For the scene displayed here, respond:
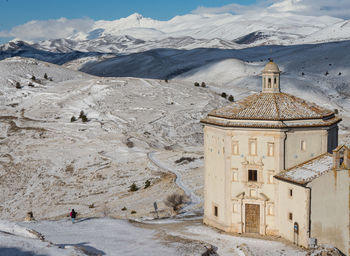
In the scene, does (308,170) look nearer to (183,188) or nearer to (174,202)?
(174,202)

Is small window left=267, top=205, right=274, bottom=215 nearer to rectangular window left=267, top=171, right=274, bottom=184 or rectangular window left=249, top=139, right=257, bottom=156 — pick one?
rectangular window left=267, top=171, right=274, bottom=184

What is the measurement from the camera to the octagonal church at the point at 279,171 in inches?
1140

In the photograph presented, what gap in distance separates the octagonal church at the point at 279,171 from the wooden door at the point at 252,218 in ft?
0.22

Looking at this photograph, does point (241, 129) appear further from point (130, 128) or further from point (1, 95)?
point (1, 95)

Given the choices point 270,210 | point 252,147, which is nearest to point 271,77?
point 252,147

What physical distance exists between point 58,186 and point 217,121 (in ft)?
99.3

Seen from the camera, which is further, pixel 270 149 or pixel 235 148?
pixel 235 148

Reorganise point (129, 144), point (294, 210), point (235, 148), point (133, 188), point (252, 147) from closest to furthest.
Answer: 1. point (294, 210)
2. point (252, 147)
3. point (235, 148)
4. point (133, 188)
5. point (129, 144)

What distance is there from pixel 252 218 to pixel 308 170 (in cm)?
522

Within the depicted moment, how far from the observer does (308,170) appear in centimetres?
2984

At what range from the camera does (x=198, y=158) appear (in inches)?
2403

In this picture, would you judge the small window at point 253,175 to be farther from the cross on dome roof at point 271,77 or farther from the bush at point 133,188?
the bush at point 133,188

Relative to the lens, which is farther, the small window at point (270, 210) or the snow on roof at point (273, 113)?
the small window at point (270, 210)

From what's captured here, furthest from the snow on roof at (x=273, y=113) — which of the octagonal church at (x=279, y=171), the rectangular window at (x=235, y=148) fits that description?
the rectangular window at (x=235, y=148)
